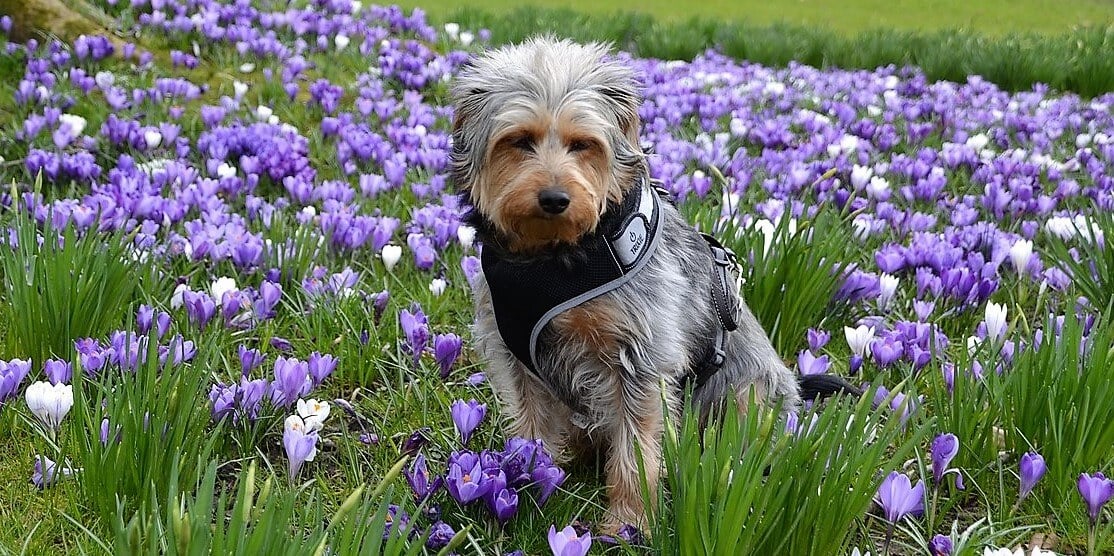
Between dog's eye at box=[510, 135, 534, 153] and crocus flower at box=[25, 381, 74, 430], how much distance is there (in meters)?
1.39

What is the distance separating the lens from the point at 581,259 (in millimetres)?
2865

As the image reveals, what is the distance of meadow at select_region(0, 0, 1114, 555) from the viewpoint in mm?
2229

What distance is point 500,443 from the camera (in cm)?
321

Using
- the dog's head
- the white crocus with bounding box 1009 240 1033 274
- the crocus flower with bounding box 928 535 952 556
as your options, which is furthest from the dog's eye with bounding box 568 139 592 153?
the white crocus with bounding box 1009 240 1033 274

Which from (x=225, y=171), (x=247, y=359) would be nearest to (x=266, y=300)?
(x=247, y=359)

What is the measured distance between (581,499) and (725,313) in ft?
2.50

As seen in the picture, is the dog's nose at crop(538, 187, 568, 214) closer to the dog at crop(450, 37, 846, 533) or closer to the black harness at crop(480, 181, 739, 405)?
the dog at crop(450, 37, 846, 533)

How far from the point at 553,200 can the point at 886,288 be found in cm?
195

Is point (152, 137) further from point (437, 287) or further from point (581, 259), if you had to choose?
point (581, 259)

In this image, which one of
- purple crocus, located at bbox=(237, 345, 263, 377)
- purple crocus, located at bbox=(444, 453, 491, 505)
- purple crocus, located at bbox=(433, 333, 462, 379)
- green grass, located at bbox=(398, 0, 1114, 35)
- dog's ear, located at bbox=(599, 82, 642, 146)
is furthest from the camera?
green grass, located at bbox=(398, 0, 1114, 35)

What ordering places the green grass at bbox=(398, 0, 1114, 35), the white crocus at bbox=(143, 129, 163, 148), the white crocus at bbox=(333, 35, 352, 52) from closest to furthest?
the white crocus at bbox=(143, 129, 163, 148) < the white crocus at bbox=(333, 35, 352, 52) < the green grass at bbox=(398, 0, 1114, 35)

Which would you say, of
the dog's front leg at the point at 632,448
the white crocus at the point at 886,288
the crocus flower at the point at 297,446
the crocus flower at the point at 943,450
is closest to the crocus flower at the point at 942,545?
the crocus flower at the point at 943,450

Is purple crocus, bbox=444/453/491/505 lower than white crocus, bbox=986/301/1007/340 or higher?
lower

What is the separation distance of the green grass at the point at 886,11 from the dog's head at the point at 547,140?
1440 cm
